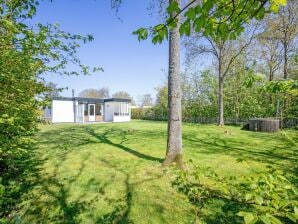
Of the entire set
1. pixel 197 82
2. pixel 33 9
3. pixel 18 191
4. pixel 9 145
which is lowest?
pixel 18 191

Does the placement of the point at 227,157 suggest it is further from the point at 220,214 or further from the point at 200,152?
the point at 220,214

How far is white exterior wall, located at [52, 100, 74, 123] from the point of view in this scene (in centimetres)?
2648

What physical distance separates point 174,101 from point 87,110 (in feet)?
81.7

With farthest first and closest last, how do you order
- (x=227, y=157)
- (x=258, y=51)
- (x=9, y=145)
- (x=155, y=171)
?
1. (x=258, y=51)
2. (x=227, y=157)
3. (x=155, y=171)
4. (x=9, y=145)

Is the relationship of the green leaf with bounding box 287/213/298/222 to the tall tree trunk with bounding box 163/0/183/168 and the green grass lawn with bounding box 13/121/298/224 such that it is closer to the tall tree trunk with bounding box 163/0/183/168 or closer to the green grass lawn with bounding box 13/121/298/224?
the green grass lawn with bounding box 13/121/298/224

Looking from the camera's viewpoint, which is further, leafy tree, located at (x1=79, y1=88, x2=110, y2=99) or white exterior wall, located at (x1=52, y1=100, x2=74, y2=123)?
leafy tree, located at (x1=79, y1=88, x2=110, y2=99)

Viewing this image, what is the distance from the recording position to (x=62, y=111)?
2719cm

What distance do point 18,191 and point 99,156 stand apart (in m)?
2.99

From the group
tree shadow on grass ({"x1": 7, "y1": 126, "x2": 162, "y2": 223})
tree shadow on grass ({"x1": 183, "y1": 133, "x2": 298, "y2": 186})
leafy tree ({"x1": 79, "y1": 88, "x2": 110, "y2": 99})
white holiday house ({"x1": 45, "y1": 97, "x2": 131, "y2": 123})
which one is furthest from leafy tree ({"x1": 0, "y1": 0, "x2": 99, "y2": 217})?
leafy tree ({"x1": 79, "y1": 88, "x2": 110, "y2": 99})

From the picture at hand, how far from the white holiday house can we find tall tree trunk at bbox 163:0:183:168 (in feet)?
72.8

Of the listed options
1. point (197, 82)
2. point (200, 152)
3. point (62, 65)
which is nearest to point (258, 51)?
point (197, 82)

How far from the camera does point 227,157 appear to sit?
746 cm

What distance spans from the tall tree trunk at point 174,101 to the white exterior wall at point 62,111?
23.1 m

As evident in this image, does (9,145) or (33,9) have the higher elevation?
(33,9)
